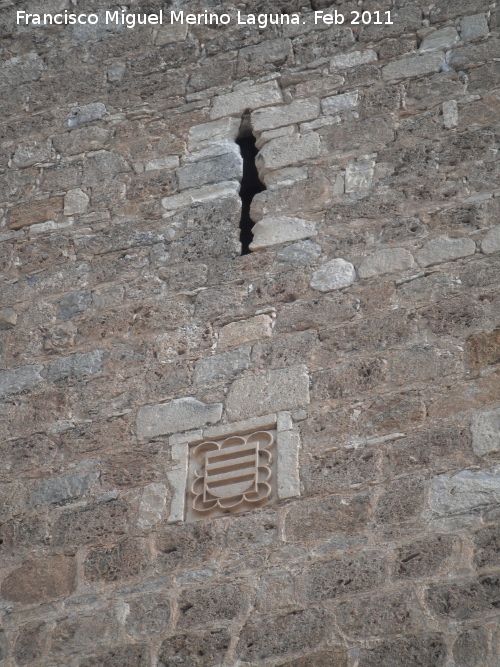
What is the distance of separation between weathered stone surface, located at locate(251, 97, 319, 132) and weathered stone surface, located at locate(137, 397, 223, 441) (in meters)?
1.30

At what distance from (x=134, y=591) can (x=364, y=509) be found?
741 millimetres

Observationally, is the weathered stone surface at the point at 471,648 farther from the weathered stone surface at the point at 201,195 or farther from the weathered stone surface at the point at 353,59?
the weathered stone surface at the point at 353,59

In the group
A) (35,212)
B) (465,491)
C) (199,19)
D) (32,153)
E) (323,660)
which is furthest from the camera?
(199,19)

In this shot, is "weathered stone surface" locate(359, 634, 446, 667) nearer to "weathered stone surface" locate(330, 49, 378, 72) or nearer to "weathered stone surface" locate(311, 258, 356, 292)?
"weathered stone surface" locate(311, 258, 356, 292)

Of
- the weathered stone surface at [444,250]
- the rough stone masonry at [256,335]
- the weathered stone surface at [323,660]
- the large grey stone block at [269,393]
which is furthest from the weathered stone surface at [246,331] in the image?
the weathered stone surface at [323,660]

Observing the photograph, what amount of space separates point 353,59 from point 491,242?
3.90 ft

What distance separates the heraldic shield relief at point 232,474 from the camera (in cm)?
404

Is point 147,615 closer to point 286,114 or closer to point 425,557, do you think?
point 425,557

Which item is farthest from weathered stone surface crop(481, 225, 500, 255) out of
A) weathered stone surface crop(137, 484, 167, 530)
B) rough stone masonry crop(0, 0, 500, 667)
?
weathered stone surface crop(137, 484, 167, 530)

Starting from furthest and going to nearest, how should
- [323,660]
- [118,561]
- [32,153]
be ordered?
[32,153] → [118,561] → [323,660]

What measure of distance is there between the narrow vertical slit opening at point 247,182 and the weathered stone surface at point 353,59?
418 mm

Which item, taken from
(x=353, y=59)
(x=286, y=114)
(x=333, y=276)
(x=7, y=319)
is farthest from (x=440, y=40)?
(x=7, y=319)

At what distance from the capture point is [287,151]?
4988 mm

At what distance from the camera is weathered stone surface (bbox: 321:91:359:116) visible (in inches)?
199
